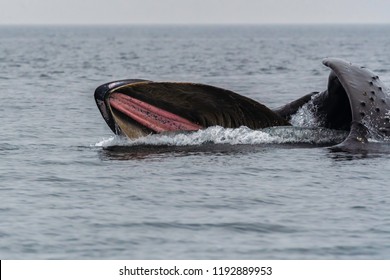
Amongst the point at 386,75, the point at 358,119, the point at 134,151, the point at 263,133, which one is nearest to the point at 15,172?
the point at 134,151

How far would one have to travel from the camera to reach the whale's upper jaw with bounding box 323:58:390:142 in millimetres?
17062

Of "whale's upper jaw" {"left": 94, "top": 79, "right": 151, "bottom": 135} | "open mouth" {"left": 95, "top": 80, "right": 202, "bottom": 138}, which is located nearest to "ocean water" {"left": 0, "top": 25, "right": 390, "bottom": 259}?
"open mouth" {"left": 95, "top": 80, "right": 202, "bottom": 138}

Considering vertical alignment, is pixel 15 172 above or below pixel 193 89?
below

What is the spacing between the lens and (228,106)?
18125 millimetres

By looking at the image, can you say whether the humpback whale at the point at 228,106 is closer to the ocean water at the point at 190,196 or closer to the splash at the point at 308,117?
the splash at the point at 308,117

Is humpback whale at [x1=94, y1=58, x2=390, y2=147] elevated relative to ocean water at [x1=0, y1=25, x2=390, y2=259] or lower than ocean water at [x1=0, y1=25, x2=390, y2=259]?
elevated

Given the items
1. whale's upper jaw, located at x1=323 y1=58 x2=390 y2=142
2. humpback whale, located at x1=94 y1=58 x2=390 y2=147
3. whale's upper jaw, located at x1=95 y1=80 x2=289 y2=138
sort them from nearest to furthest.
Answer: whale's upper jaw, located at x1=323 y1=58 x2=390 y2=142
humpback whale, located at x1=94 y1=58 x2=390 y2=147
whale's upper jaw, located at x1=95 y1=80 x2=289 y2=138

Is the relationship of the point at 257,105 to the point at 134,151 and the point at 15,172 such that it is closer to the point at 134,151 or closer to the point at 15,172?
the point at 134,151

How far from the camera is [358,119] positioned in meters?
17.1

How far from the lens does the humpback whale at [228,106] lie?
17.2 metres

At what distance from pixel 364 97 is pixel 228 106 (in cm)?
245

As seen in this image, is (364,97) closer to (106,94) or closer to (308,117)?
(308,117)

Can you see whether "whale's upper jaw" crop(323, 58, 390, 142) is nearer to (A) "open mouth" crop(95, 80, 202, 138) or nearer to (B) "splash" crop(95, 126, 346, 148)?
(B) "splash" crop(95, 126, 346, 148)

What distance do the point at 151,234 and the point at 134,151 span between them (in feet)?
17.8
